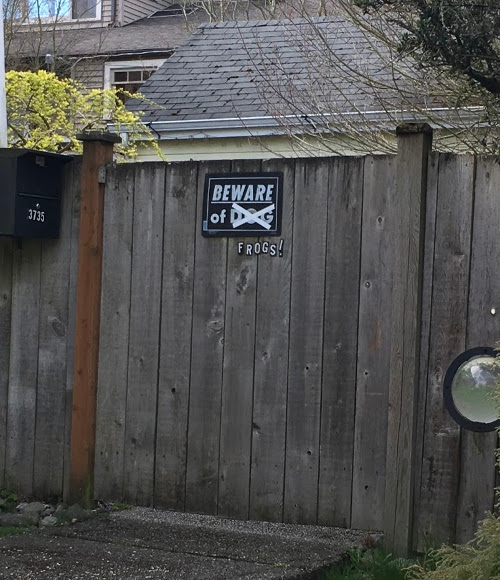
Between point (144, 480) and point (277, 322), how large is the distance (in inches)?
41.2

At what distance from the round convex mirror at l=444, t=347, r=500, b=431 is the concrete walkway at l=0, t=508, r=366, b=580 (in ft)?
2.38

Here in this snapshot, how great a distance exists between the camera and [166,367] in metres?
5.14

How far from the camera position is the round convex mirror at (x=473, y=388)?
4316mm

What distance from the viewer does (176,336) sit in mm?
5113

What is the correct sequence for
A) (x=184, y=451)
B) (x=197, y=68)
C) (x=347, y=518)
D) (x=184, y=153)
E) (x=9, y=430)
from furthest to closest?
(x=197, y=68)
(x=184, y=153)
(x=9, y=430)
(x=184, y=451)
(x=347, y=518)

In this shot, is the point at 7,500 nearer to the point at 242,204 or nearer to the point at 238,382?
the point at 238,382

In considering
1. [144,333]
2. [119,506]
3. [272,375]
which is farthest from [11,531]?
[272,375]

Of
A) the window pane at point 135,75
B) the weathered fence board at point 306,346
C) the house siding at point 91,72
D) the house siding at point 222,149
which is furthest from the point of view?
the house siding at point 91,72

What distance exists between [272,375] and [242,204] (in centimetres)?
82

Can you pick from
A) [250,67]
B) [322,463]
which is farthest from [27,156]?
[250,67]

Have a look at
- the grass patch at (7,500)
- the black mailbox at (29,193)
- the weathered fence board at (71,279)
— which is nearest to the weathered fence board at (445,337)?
the weathered fence board at (71,279)

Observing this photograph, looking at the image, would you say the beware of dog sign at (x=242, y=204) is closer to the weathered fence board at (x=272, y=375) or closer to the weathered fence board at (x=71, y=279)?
the weathered fence board at (x=272, y=375)

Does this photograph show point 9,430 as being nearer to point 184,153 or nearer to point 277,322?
point 277,322

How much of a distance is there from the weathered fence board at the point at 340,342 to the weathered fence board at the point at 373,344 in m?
0.03
